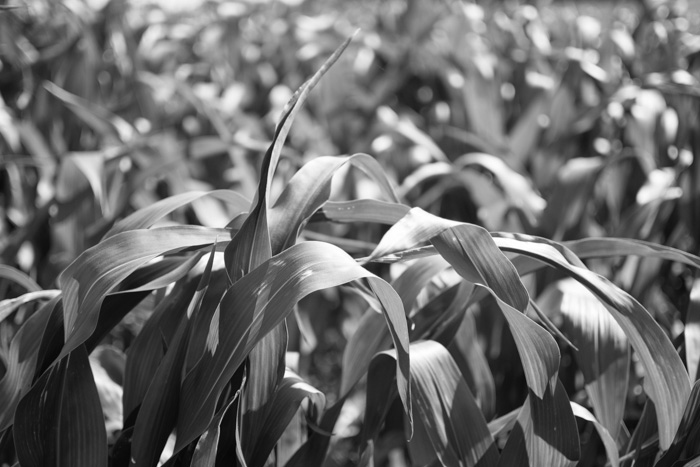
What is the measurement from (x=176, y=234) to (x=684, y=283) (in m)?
1.02

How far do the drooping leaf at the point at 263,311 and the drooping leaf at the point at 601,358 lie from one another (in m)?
0.29

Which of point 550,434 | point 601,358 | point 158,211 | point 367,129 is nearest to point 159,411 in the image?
point 158,211

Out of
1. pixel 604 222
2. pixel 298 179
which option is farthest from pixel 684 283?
pixel 298 179

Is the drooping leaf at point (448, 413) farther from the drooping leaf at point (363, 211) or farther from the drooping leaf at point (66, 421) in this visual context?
the drooping leaf at point (66, 421)

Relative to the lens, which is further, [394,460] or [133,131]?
[133,131]

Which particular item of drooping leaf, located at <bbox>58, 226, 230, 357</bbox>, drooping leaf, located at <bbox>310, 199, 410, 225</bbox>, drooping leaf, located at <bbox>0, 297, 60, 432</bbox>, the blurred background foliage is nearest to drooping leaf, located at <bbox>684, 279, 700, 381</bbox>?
the blurred background foliage

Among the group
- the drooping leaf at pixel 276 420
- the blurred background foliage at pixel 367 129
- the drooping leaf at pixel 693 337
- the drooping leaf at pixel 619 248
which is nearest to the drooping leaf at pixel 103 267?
the drooping leaf at pixel 276 420

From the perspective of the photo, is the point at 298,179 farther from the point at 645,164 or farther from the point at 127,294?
the point at 645,164

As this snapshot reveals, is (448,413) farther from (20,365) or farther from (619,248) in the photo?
(20,365)

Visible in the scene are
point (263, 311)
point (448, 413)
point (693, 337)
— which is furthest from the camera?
point (693, 337)

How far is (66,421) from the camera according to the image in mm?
674

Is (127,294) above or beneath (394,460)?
above

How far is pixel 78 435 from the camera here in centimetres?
67

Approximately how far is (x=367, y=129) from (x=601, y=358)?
1129 millimetres
